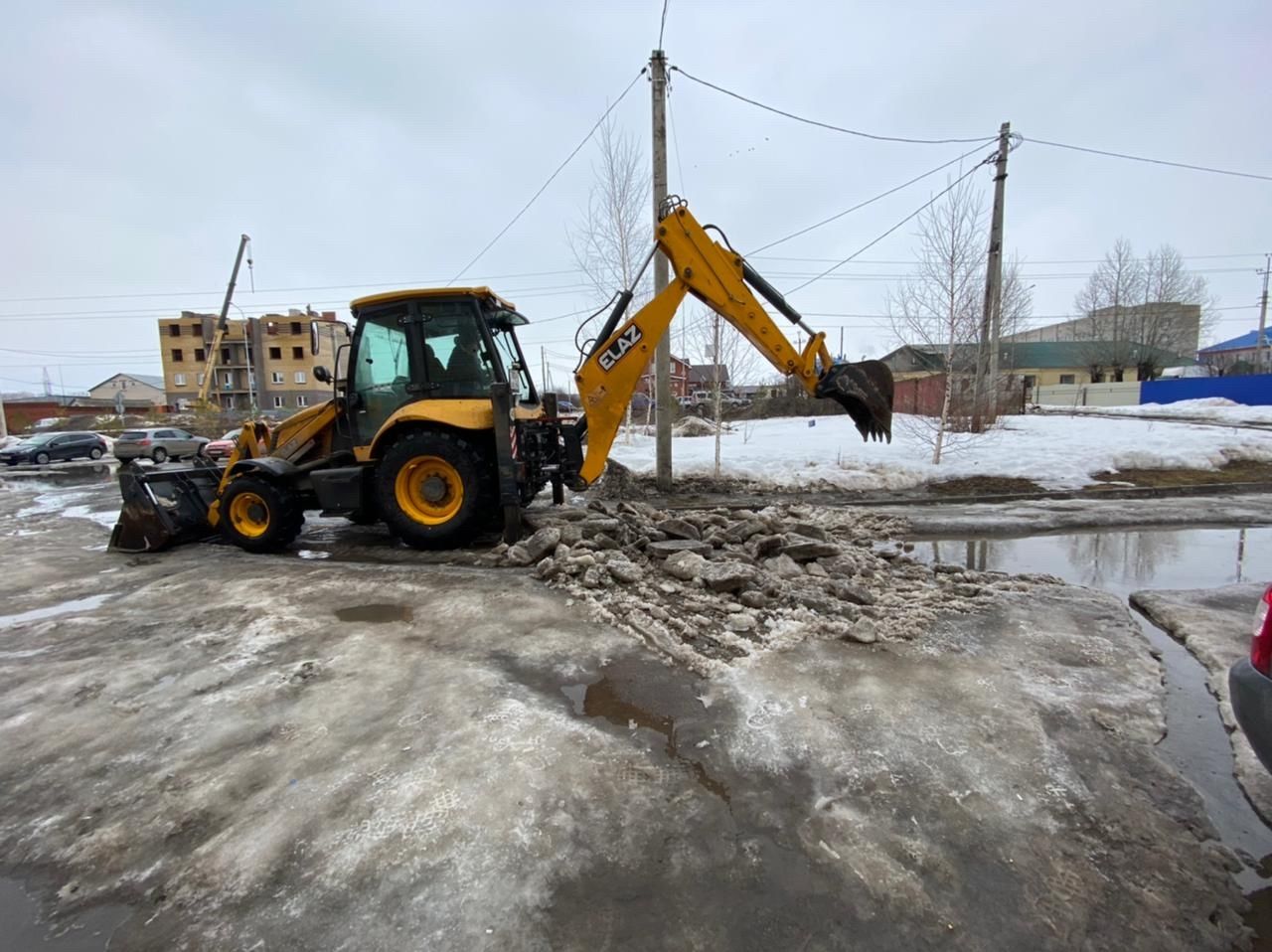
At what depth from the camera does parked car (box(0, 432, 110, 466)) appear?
25.2 m

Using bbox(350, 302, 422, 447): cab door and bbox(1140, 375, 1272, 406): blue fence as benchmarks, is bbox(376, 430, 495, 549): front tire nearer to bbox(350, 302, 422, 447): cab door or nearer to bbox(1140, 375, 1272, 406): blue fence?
bbox(350, 302, 422, 447): cab door

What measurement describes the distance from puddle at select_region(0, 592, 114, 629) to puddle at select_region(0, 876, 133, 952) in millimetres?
4062

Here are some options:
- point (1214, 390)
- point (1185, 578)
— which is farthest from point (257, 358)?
point (1214, 390)

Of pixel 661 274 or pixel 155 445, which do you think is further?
pixel 155 445

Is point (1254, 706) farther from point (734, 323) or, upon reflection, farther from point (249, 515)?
point (249, 515)

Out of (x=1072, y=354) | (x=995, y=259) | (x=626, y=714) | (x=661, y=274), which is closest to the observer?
(x=626, y=714)

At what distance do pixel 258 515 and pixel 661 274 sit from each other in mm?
7392

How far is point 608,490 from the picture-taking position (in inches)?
448

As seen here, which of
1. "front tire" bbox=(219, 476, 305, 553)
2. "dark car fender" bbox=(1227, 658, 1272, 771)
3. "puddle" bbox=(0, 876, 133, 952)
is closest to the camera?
"puddle" bbox=(0, 876, 133, 952)

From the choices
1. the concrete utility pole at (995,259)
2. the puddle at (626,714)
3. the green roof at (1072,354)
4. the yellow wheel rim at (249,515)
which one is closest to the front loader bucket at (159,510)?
the yellow wheel rim at (249,515)

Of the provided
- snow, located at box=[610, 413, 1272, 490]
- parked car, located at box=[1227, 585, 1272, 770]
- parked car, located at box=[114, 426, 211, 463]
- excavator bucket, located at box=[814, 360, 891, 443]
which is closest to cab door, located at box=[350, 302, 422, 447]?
excavator bucket, located at box=[814, 360, 891, 443]

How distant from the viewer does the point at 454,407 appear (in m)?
6.81

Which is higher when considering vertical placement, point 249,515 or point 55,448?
point 249,515

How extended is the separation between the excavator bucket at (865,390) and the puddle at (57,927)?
22.3 ft
